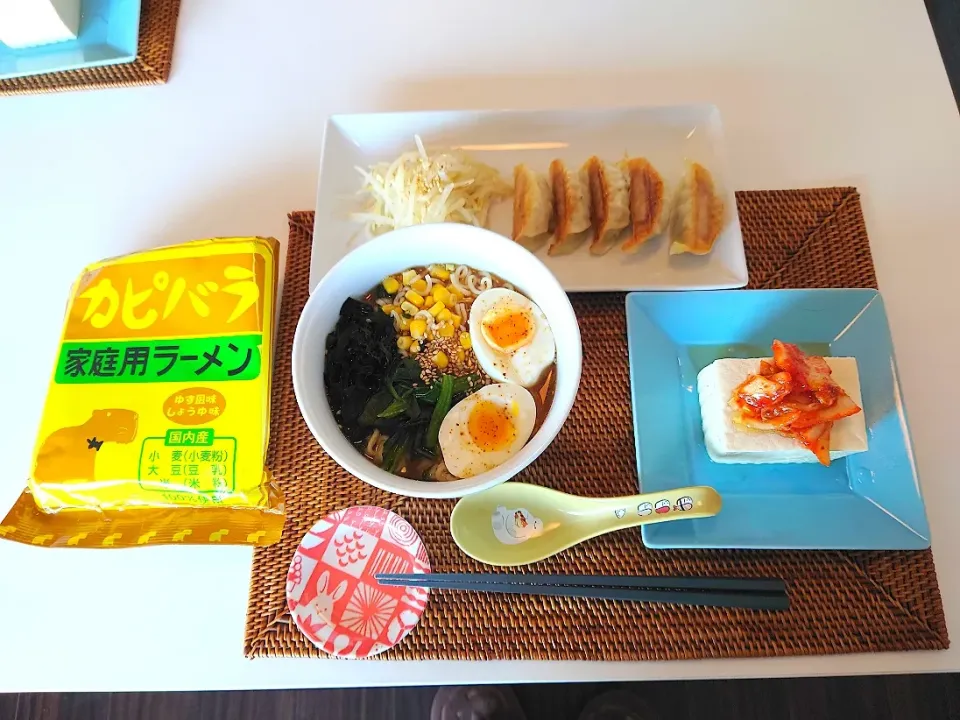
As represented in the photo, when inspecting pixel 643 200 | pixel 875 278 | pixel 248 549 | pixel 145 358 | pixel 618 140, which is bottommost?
pixel 248 549

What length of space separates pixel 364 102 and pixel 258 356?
75cm

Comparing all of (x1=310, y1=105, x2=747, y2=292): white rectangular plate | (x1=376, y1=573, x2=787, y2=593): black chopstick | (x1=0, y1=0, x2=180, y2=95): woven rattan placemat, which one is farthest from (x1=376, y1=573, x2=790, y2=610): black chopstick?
(x1=0, y1=0, x2=180, y2=95): woven rattan placemat

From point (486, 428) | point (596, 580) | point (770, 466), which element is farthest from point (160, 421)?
point (770, 466)

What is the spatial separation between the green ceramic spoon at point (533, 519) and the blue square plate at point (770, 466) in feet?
0.20

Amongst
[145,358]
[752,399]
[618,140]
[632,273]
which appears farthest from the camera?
[618,140]

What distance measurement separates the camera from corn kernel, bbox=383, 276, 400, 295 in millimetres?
1077

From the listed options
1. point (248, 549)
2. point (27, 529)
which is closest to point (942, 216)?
point (248, 549)

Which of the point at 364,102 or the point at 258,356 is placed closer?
the point at 258,356

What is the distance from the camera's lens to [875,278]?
50.1 inches

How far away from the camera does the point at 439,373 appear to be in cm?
111

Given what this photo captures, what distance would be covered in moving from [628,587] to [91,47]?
175cm

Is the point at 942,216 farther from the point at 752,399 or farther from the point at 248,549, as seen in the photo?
the point at 248,549

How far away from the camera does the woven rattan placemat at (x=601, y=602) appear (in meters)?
1.02

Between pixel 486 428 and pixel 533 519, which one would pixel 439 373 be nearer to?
pixel 486 428
